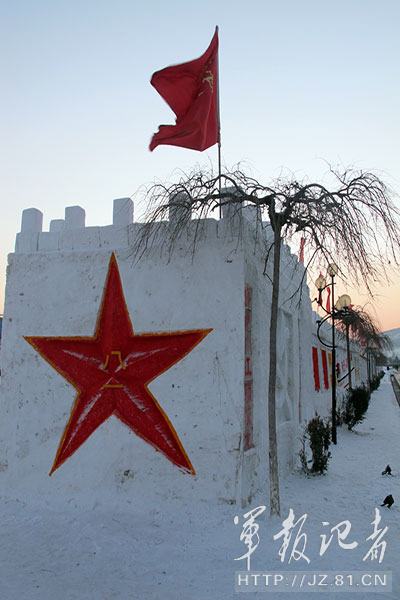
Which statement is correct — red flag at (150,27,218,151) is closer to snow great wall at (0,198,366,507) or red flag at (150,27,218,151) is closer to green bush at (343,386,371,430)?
snow great wall at (0,198,366,507)

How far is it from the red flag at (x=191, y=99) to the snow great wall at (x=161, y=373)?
43.5 inches

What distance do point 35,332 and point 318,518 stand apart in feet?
15.6

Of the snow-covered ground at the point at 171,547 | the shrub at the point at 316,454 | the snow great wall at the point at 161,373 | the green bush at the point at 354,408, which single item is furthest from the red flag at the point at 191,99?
the green bush at the point at 354,408

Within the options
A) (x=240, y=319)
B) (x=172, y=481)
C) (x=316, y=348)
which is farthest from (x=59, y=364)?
(x=316, y=348)

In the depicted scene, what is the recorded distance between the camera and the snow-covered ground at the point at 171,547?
4203 mm

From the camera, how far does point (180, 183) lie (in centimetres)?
609

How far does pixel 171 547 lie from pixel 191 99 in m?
5.68

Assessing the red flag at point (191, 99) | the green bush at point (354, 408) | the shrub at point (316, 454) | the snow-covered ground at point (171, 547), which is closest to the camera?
the snow-covered ground at point (171, 547)

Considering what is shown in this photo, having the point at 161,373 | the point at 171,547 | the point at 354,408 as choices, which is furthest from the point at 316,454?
the point at 354,408

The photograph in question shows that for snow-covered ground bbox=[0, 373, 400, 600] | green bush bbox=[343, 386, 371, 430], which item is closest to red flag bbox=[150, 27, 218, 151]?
snow-covered ground bbox=[0, 373, 400, 600]

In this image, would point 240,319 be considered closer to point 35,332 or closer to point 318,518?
point 318,518

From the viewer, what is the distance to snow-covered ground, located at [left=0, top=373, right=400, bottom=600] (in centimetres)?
420

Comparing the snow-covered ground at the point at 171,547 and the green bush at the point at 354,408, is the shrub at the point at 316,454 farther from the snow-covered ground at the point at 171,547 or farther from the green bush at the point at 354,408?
the green bush at the point at 354,408

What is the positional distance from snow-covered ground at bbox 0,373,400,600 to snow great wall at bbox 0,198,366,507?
1.00 ft
